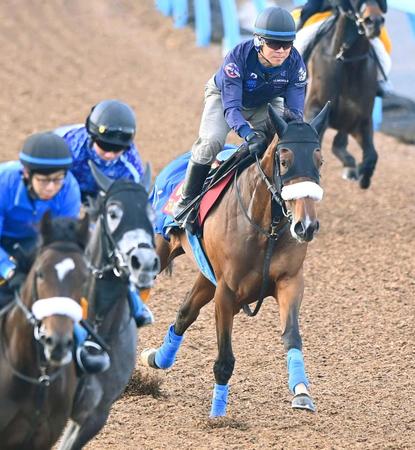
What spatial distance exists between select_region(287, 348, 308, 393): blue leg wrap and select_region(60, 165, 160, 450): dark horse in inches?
46.0

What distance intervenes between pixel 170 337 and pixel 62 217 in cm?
285

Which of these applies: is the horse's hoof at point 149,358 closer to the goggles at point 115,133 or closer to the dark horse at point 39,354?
the goggles at point 115,133

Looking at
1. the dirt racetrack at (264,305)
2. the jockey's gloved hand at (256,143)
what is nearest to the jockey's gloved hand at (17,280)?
the dirt racetrack at (264,305)

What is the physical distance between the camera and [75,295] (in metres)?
5.50

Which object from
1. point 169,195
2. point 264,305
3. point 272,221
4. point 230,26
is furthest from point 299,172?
point 230,26

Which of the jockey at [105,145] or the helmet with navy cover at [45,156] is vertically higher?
the jockey at [105,145]

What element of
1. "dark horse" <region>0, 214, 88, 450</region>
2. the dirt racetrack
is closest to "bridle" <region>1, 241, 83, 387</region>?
"dark horse" <region>0, 214, 88, 450</region>

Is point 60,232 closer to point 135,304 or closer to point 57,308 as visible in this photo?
point 57,308

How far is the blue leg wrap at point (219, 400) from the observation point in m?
7.86

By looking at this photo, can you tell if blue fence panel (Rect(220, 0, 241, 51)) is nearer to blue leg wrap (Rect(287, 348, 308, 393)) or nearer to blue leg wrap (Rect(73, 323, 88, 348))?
blue leg wrap (Rect(287, 348, 308, 393))

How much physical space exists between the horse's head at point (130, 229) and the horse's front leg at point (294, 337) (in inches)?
69.4

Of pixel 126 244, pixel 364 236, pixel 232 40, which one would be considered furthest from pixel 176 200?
pixel 232 40

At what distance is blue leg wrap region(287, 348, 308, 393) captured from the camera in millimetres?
7457

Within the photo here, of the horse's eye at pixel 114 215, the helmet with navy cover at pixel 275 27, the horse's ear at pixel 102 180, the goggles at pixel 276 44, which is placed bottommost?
the horse's eye at pixel 114 215
